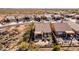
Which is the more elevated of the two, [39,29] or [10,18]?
[10,18]

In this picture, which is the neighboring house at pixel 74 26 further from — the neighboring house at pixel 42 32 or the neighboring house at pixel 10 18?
the neighboring house at pixel 10 18

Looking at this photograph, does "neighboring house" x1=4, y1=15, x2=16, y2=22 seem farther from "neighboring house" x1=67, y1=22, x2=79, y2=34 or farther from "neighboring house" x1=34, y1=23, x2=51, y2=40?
"neighboring house" x1=67, y1=22, x2=79, y2=34

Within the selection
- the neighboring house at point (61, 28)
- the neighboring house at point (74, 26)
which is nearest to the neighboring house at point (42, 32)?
the neighboring house at point (61, 28)

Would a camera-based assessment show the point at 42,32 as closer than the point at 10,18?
Yes

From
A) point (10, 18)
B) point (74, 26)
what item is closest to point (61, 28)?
point (74, 26)

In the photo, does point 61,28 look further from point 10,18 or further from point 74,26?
point 10,18

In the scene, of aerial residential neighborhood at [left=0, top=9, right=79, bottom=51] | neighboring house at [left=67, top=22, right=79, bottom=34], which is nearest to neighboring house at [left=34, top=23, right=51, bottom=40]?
aerial residential neighborhood at [left=0, top=9, right=79, bottom=51]
